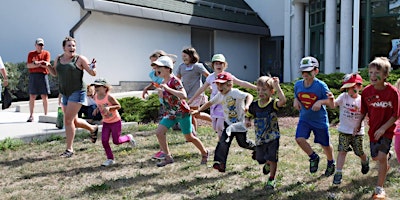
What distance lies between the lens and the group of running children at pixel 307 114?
4793 mm

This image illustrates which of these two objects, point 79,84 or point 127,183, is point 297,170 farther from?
point 79,84

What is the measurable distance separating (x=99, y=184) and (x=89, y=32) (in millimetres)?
12762

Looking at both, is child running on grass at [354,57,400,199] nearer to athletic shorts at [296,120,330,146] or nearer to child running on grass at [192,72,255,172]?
athletic shorts at [296,120,330,146]

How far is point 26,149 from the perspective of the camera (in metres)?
8.22

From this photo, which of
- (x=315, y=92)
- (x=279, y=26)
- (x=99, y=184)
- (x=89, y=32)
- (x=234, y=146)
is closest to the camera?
(x=315, y=92)

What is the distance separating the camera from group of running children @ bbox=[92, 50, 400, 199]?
A: 479cm

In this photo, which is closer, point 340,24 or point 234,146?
point 234,146

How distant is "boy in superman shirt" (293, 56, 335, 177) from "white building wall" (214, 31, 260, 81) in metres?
18.2

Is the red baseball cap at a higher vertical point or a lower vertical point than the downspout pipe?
lower

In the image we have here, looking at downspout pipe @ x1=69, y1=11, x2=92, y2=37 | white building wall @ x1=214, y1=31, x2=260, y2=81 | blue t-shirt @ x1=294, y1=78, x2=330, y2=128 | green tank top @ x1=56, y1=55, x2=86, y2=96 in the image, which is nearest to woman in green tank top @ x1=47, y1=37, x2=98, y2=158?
green tank top @ x1=56, y1=55, x2=86, y2=96

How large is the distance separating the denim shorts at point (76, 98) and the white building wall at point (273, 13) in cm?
1938

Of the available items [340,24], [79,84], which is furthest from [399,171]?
[340,24]

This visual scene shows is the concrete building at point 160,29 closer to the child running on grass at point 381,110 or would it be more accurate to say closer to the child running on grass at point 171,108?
the child running on grass at point 171,108

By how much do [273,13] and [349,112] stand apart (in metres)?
20.9
